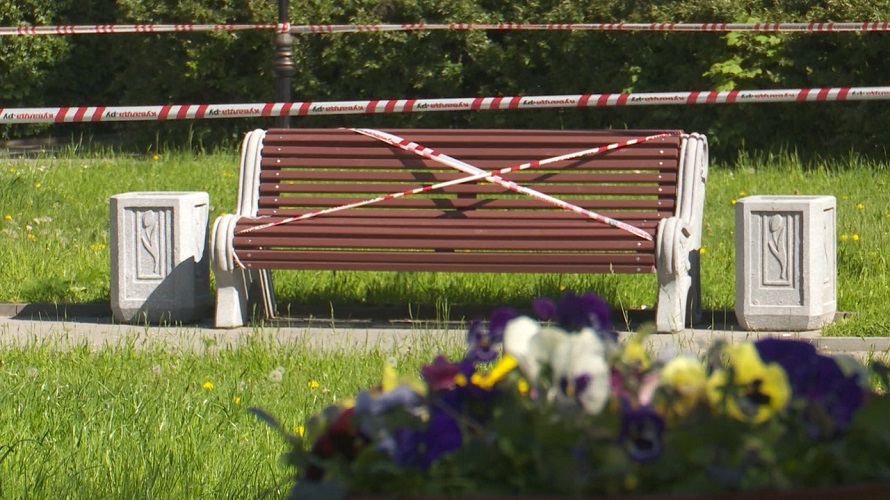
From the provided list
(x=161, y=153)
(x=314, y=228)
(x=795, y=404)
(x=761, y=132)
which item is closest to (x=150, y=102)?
(x=161, y=153)

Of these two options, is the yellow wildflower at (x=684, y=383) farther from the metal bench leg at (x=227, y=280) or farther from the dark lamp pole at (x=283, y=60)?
the dark lamp pole at (x=283, y=60)

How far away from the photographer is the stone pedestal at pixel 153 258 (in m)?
6.60

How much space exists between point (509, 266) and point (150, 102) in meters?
8.54

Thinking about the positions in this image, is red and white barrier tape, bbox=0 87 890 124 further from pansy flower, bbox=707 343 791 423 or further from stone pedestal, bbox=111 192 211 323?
pansy flower, bbox=707 343 791 423

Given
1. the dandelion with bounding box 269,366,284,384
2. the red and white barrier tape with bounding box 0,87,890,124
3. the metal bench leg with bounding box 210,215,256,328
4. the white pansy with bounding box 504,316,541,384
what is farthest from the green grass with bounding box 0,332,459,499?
the red and white barrier tape with bounding box 0,87,890,124

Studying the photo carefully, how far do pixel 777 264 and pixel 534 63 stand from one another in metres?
6.53

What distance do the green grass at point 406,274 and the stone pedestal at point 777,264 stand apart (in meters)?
0.20

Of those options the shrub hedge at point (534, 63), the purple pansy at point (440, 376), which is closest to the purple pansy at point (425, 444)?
the purple pansy at point (440, 376)

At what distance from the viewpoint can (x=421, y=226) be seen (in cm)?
632

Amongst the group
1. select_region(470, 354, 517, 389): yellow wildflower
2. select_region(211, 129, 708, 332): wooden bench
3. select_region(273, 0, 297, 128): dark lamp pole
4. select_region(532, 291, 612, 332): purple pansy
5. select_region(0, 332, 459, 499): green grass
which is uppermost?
select_region(273, 0, 297, 128): dark lamp pole

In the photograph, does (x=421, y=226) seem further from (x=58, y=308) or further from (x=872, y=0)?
(x=872, y=0)

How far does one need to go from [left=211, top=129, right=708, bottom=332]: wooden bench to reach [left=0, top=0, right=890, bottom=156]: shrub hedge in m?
4.92

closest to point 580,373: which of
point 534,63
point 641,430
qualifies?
point 641,430

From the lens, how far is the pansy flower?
1.56 meters
